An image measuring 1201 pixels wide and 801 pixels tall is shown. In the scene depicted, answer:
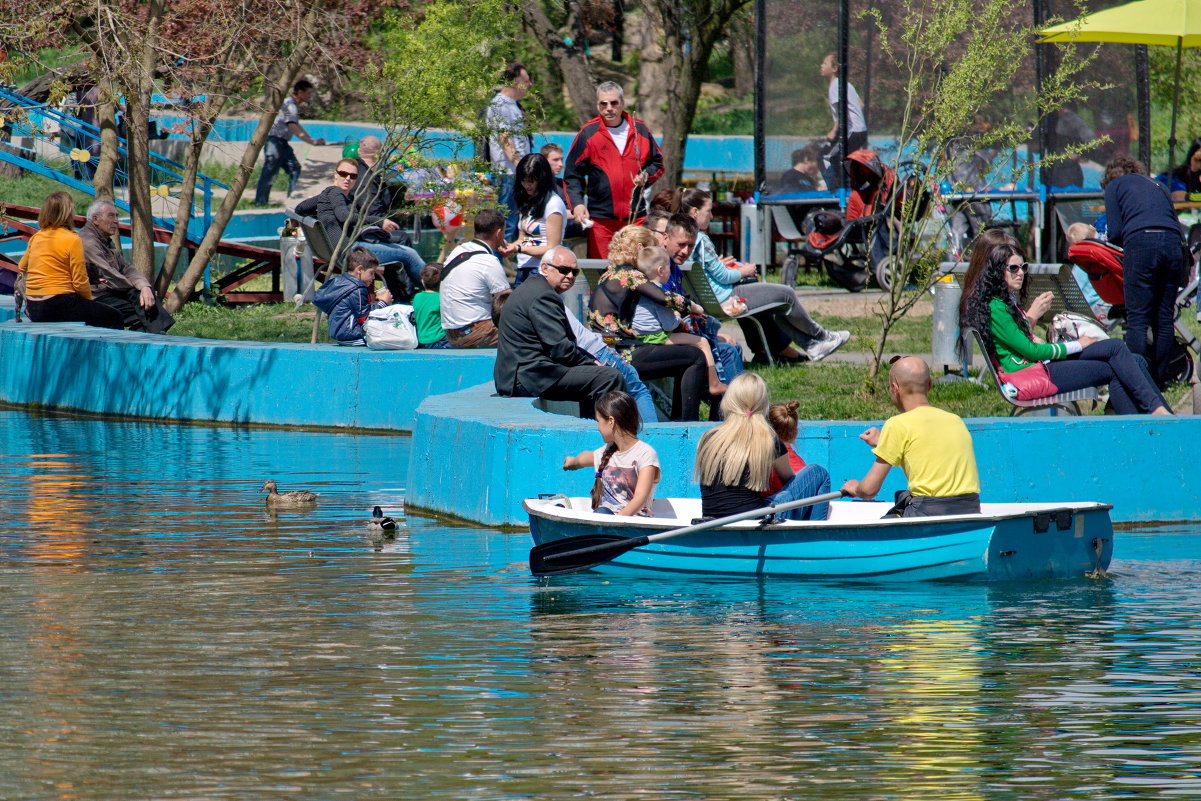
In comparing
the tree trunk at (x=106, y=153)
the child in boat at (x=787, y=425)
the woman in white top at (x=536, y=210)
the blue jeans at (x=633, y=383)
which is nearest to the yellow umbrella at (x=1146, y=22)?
the woman in white top at (x=536, y=210)

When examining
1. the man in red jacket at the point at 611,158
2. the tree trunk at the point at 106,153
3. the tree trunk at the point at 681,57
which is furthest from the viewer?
the tree trunk at the point at 681,57

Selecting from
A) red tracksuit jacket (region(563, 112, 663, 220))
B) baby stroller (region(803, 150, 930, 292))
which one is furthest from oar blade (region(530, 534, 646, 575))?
baby stroller (region(803, 150, 930, 292))

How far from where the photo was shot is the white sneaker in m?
14.8

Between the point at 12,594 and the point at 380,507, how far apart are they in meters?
2.72

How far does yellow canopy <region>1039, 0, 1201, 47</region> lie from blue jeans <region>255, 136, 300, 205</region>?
13988 millimetres

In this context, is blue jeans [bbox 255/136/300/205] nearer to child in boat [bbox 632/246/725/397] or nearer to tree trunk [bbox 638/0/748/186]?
tree trunk [bbox 638/0/748/186]

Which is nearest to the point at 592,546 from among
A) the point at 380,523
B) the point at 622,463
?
the point at 622,463

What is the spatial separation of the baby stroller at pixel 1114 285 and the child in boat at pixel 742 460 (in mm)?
4896

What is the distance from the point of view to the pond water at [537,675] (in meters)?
5.72

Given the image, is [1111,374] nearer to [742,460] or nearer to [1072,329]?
[1072,329]

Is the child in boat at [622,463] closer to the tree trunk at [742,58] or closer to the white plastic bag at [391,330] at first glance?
the white plastic bag at [391,330]

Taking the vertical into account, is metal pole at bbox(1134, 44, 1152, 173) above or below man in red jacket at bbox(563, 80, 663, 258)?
above

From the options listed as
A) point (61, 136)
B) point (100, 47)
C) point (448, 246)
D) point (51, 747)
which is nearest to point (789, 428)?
point (51, 747)

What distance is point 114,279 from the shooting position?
648 inches
